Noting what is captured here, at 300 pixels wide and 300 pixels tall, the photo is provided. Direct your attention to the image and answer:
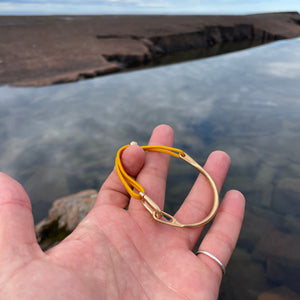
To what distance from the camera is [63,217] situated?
323cm

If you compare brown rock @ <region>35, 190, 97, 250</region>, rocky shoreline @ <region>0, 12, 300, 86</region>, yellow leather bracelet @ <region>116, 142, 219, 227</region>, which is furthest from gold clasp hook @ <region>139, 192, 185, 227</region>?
rocky shoreline @ <region>0, 12, 300, 86</region>

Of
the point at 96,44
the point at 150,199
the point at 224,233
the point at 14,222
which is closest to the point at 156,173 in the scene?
the point at 150,199

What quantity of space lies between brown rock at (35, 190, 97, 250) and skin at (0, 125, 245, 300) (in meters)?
1.02

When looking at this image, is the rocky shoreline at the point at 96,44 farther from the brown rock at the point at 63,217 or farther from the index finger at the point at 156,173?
the index finger at the point at 156,173

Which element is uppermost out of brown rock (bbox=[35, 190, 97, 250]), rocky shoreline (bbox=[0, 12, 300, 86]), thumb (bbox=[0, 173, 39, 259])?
rocky shoreline (bbox=[0, 12, 300, 86])

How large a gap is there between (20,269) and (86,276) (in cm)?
40

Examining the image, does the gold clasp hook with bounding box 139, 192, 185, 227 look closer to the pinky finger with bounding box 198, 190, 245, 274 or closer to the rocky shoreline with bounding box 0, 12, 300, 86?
the pinky finger with bounding box 198, 190, 245, 274

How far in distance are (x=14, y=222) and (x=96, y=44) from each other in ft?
28.1

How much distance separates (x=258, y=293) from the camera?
8.38 feet

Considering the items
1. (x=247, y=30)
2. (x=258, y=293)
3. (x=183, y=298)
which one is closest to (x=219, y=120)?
(x=258, y=293)

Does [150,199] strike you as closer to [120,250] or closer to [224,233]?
[120,250]

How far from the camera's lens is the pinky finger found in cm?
207

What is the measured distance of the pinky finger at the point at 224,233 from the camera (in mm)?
2074

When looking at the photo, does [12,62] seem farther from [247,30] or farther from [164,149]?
[247,30]
